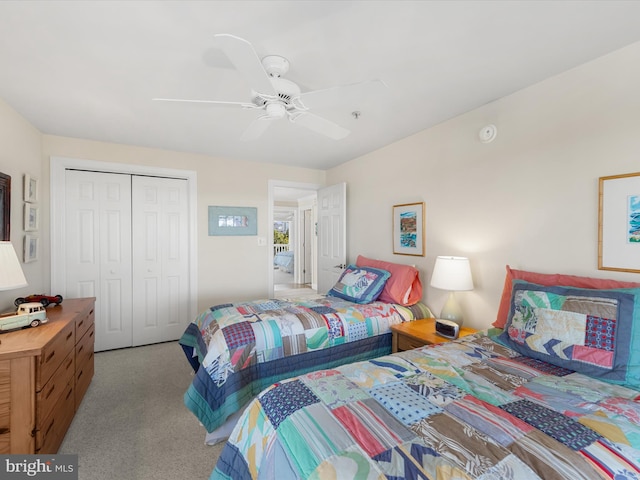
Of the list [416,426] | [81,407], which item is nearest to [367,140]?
[416,426]

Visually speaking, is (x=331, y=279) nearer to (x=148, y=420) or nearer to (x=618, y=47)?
(x=148, y=420)

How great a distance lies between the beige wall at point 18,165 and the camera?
2322mm

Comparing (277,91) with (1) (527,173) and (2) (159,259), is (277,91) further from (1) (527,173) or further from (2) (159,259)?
(2) (159,259)

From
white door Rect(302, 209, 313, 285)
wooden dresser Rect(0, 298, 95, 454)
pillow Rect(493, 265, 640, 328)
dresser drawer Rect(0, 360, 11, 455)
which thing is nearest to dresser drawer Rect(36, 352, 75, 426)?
wooden dresser Rect(0, 298, 95, 454)

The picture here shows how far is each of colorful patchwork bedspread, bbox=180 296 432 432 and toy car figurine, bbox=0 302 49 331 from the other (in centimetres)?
98

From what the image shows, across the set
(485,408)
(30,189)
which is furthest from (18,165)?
(485,408)

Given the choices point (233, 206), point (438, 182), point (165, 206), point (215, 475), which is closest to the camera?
point (215, 475)

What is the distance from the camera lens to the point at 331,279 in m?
4.29

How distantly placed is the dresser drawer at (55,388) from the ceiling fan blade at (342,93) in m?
2.16

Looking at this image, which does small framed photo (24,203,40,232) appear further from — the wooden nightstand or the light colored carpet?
the wooden nightstand

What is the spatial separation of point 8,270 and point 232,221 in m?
2.53

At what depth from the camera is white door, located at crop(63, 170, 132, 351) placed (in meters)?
3.28

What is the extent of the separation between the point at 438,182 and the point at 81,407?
356 centimetres

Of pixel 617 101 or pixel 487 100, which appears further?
pixel 487 100
